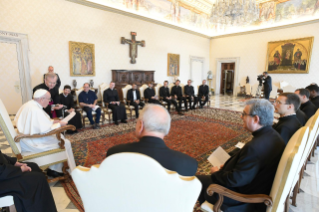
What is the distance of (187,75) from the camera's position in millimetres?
13023

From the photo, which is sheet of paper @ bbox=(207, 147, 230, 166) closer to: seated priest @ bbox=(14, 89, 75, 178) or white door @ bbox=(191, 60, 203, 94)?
seated priest @ bbox=(14, 89, 75, 178)

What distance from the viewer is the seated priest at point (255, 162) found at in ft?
4.77

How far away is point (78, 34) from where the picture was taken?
25.2ft

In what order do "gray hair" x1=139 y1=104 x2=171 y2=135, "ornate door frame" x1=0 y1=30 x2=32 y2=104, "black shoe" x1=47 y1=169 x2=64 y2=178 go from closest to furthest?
"gray hair" x1=139 y1=104 x2=171 y2=135
"black shoe" x1=47 y1=169 x2=64 y2=178
"ornate door frame" x1=0 y1=30 x2=32 y2=104

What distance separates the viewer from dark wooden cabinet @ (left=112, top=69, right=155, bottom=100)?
28.6 feet

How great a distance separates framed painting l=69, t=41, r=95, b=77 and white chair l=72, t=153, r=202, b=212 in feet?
25.2

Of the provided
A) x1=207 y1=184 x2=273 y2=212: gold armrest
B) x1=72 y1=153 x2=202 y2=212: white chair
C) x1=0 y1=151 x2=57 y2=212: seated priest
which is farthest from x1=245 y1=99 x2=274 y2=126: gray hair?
x1=0 y1=151 x2=57 y2=212: seated priest

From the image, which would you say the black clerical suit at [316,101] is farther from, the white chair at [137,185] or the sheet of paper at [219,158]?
the white chair at [137,185]

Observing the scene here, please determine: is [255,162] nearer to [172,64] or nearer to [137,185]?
[137,185]

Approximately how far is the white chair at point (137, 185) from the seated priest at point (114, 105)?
202 inches

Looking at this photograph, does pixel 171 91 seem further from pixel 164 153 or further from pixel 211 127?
pixel 164 153

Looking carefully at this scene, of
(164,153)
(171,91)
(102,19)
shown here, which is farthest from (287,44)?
(164,153)

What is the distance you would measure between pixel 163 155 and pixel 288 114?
7.31ft

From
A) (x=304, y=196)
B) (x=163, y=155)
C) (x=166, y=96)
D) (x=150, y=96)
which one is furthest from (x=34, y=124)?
(x=166, y=96)
